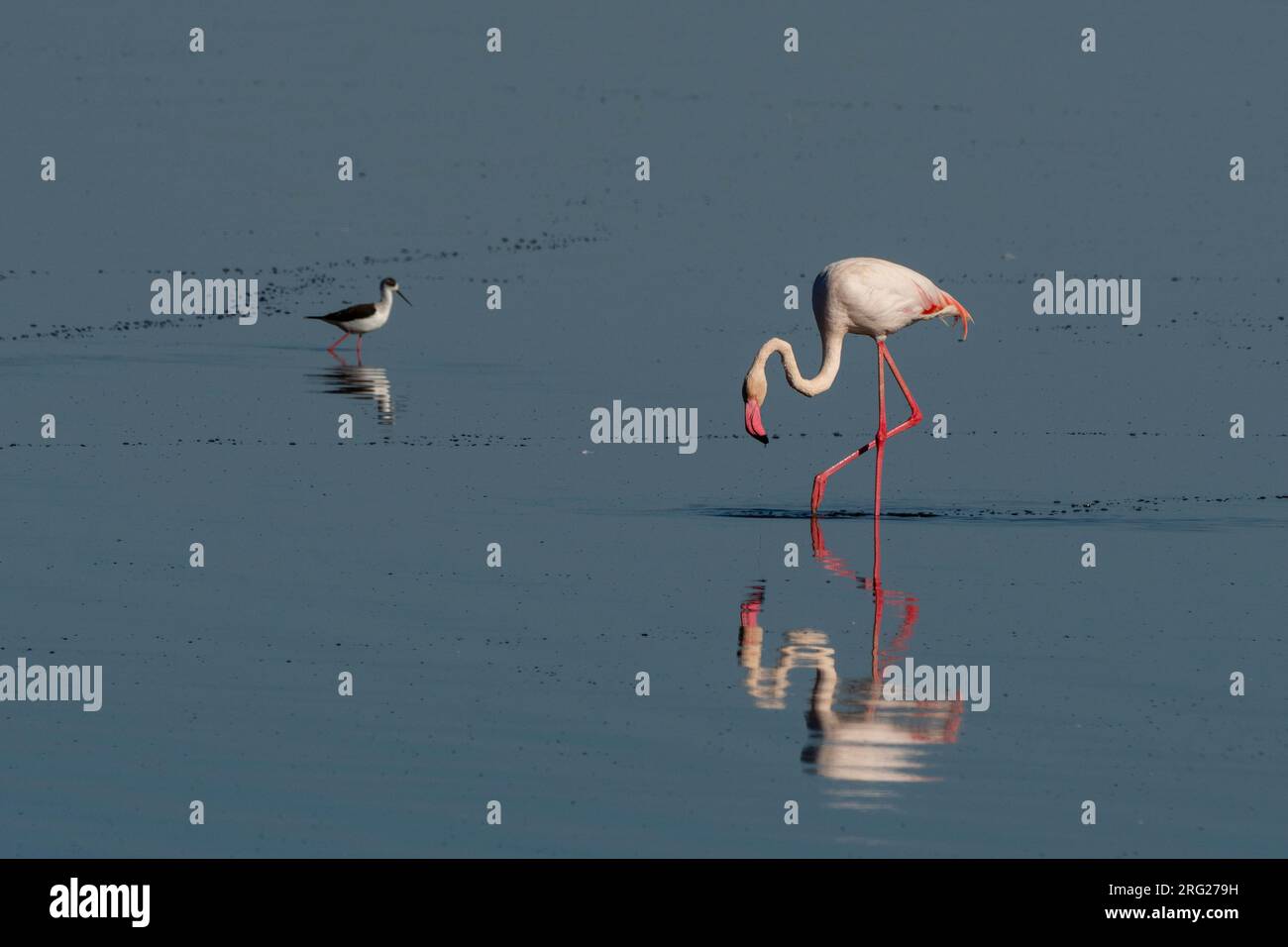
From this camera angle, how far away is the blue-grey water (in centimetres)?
1027

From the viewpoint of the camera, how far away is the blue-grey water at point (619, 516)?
10266mm

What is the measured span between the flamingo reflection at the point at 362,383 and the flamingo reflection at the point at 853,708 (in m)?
10.7

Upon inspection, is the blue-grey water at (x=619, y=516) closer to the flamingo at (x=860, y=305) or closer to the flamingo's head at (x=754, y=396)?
the flamingo's head at (x=754, y=396)

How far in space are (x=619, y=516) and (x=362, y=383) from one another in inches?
387

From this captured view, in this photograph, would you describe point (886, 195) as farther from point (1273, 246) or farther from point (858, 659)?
point (858, 659)

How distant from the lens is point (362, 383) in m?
27.0

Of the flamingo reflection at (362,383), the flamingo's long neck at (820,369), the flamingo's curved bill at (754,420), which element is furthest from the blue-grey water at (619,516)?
the flamingo's long neck at (820,369)

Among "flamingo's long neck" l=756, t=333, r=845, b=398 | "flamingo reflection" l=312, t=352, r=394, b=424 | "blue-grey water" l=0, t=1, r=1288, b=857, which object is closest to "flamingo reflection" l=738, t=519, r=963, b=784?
"blue-grey water" l=0, t=1, r=1288, b=857

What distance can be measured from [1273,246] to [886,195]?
9.64 meters

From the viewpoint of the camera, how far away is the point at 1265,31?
80750mm

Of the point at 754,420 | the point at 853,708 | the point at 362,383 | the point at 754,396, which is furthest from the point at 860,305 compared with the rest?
the point at 362,383

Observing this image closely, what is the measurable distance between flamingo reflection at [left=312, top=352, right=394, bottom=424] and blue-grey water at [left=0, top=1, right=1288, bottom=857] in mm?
193

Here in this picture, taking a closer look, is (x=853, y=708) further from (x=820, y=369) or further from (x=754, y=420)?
(x=820, y=369)
